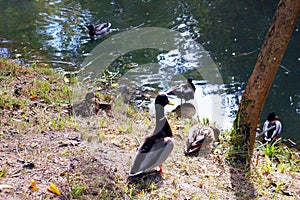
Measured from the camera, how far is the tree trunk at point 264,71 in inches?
160

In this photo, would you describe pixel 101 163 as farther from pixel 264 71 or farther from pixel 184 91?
pixel 184 91

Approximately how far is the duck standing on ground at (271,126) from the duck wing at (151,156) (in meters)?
2.86

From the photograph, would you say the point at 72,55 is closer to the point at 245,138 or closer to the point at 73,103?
the point at 73,103

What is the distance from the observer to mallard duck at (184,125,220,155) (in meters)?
4.65

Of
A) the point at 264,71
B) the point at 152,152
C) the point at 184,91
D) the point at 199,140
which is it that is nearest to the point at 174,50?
the point at 184,91

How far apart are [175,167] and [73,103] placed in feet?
6.87

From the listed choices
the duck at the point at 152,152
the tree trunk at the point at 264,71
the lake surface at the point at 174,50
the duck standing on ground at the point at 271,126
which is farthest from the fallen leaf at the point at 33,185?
the duck standing on ground at the point at 271,126

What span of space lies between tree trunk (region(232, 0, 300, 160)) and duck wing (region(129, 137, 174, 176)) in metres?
1.12

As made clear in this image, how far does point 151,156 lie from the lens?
12.8ft

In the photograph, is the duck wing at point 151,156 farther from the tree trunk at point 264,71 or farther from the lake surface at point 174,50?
the lake surface at point 174,50

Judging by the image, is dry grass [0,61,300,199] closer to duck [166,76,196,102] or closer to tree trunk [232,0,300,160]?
tree trunk [232,0,300,160]

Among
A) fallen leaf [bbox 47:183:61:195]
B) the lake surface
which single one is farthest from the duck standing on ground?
fallen leaf [bbox 47:183:61:195]

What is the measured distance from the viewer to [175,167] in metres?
4.31

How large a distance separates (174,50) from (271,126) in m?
3.90
